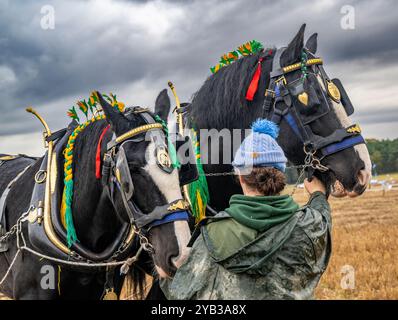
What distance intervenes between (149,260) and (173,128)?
3.81 ft

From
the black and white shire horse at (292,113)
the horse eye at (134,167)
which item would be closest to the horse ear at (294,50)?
the black and white shire horse at (292,113)

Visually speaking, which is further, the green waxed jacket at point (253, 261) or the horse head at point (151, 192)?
the horse head at point (151, 192)

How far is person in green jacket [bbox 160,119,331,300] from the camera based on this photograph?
7.77 ft

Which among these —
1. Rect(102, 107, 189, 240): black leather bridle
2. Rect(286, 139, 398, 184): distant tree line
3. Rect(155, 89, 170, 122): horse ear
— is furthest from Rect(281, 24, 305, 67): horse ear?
Rect(286, 139, 398, 184): distant tree line

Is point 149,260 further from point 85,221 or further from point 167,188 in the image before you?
point 167,188

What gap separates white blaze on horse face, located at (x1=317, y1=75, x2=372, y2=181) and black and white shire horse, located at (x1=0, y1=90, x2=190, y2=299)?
1283mm

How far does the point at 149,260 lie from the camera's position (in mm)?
4316

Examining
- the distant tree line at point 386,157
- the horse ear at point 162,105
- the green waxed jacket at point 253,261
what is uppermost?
the distant tree line at point 386,157

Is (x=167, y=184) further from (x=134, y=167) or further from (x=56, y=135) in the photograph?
(x=56, y=135)

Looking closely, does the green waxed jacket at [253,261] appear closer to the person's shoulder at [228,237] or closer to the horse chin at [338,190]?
the person's shoulder at [228,237]

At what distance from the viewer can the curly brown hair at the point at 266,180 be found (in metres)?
2.48

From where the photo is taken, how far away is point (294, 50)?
4.02 m

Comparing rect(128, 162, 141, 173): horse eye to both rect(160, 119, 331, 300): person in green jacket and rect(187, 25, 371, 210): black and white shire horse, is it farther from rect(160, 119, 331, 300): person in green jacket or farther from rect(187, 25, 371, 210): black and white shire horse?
rect(187, 25, 371, 210): black and white shire horse
